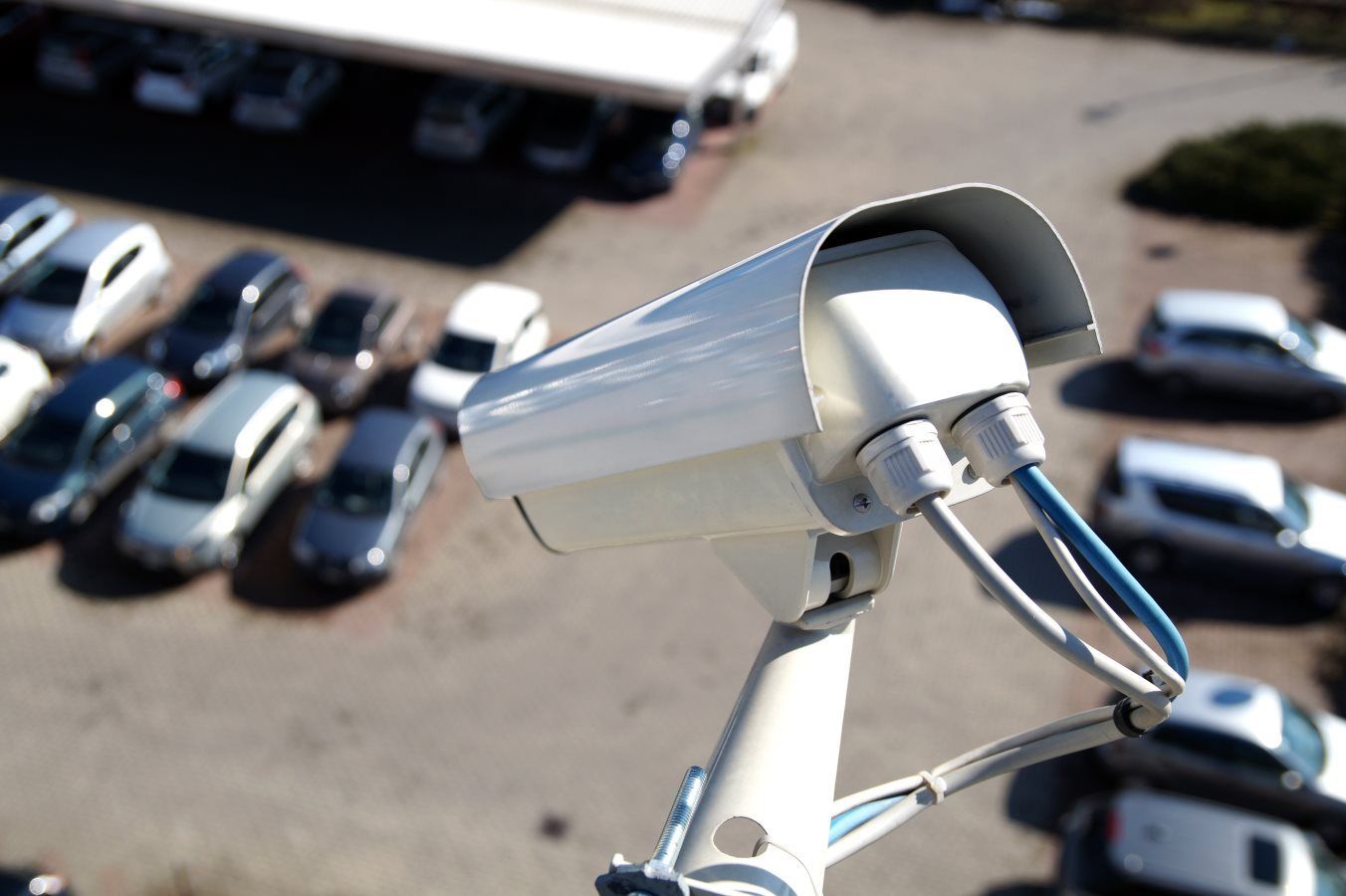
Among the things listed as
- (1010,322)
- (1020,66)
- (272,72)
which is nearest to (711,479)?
(1010,322)

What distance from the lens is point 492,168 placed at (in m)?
23.4

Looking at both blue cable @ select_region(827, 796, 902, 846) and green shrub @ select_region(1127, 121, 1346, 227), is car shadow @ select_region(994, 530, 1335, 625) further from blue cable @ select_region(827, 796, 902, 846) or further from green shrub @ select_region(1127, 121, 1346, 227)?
blue cable @ select_region(827, 796, 902, 846)

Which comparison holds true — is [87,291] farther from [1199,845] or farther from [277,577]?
[1199,845]

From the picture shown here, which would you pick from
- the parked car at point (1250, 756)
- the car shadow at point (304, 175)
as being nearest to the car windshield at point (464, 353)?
the car shadow at point (304, 175)

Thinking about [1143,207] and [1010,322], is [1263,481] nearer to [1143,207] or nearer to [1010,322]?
[1143,207]

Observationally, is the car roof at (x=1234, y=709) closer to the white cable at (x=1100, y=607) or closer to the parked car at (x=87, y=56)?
the white cable at (x=1100, y=607)

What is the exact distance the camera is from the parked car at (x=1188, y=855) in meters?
10.9

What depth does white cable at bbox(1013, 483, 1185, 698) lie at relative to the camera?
9.84ft

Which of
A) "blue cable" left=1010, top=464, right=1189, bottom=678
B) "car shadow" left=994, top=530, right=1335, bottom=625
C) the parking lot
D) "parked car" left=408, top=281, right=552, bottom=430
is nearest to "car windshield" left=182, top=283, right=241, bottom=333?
the parking lot

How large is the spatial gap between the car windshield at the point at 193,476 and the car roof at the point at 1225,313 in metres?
13.8

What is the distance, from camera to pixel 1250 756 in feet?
40.2

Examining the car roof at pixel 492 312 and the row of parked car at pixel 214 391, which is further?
the car roof at pixel 492 312

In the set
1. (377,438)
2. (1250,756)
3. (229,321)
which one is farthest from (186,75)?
(1250,756)

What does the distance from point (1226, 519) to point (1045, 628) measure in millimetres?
13485
